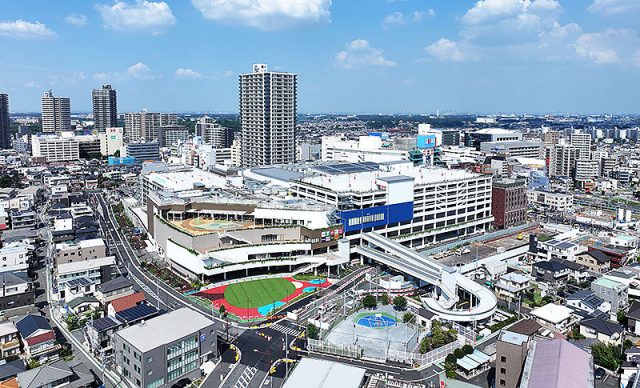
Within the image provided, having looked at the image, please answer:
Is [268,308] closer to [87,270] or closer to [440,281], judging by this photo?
[440,281]

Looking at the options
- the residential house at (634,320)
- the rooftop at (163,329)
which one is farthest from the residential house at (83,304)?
the residential house at (634,320)

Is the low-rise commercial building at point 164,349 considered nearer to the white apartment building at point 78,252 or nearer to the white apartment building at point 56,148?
the white apartment building at point 78,252

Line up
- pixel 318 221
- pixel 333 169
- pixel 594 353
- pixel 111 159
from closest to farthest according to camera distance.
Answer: pixel 594 353 → pixel 318 221 → pixel 333 169 → pixel 111 159

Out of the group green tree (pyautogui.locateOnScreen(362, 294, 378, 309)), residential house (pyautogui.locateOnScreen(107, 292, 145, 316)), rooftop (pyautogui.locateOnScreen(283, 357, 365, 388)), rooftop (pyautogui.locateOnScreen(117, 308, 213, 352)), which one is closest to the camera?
rooftop (pyautogui.locateOnScreen(283, 357, 365, 388))

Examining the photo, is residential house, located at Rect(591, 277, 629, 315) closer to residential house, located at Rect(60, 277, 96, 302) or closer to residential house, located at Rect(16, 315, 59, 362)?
residential house, located at Rect(16, 315, 59, 362)

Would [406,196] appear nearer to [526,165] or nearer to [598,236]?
[598,236]

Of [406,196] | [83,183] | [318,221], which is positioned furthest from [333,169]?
[83,183]

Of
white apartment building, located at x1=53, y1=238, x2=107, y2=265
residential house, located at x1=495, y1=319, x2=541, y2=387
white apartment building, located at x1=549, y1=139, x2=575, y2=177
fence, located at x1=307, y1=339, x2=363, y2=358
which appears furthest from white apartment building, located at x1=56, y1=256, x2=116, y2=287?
white apartment building, located at x1=549, y1=139, x2=575, y2=177
